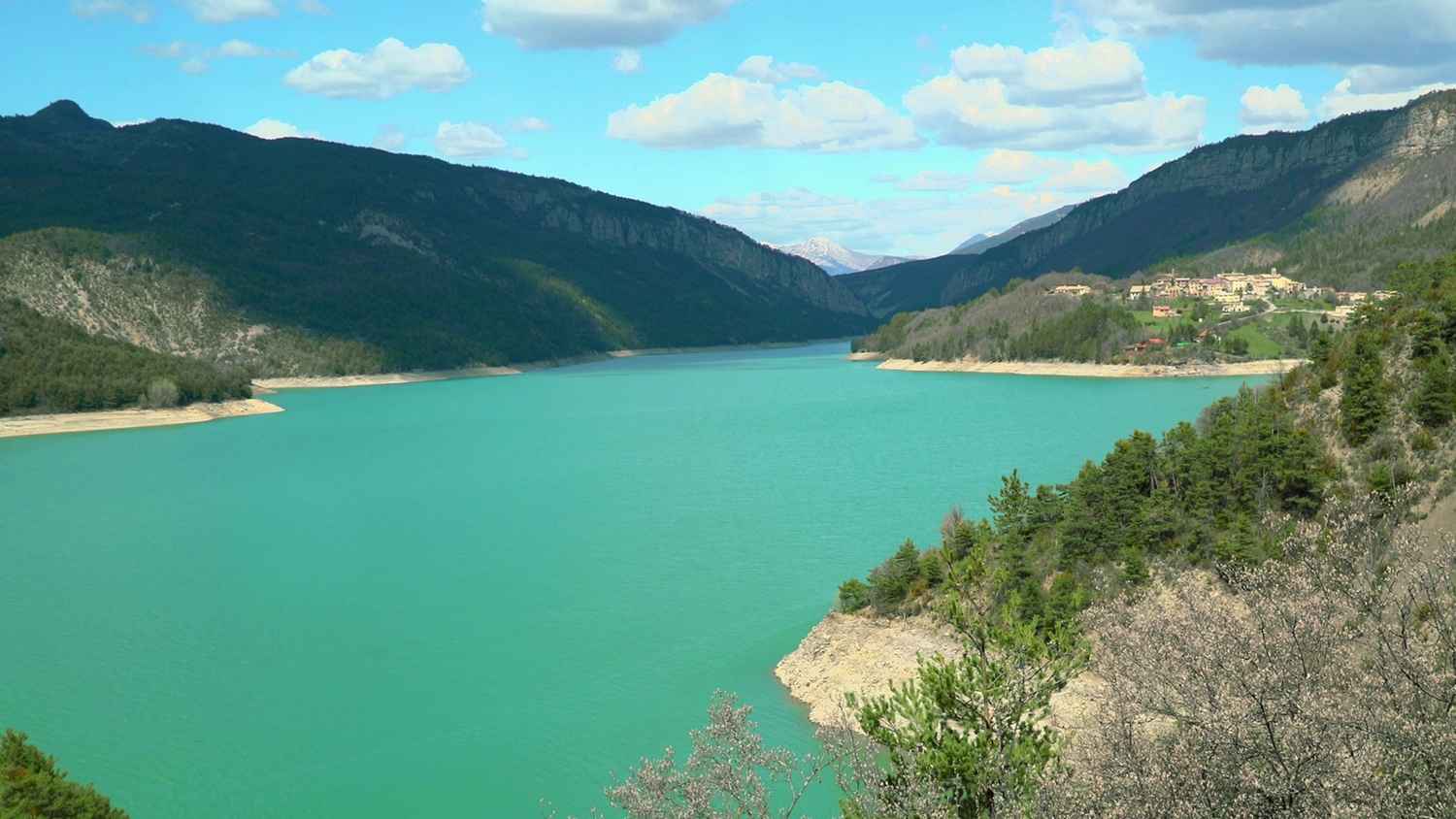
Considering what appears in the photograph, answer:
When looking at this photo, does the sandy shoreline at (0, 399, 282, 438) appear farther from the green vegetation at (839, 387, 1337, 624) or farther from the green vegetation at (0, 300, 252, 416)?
the green vegetation at (839, 387, 1337, 624)

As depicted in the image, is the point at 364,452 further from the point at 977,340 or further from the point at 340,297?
the point at 340,297

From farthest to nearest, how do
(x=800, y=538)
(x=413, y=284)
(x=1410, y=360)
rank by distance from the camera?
1. (x=413, y=284)
2. (x=800, y=538)
3. (x=1410, y=360)

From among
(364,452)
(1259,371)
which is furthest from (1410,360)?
(1259,371)

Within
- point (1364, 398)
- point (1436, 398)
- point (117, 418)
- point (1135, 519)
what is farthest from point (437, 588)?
point (117, 418)

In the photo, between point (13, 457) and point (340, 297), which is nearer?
point (13, 457)

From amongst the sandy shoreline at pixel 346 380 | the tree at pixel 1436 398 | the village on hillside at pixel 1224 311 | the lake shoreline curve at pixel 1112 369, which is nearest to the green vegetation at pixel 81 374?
the sandy shoreline at pixel 346 380

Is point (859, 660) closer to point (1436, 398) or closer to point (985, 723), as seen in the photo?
point (985, 723)

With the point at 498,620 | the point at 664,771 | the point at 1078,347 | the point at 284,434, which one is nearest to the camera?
the point at 664,771

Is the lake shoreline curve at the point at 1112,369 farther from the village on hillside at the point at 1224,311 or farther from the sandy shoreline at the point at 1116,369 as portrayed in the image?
the village on hillside at the point at 1224,311

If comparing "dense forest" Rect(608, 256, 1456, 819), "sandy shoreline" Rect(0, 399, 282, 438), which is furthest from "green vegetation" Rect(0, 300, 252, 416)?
"dense forest" Rect(608, 256, 1456, 819)
